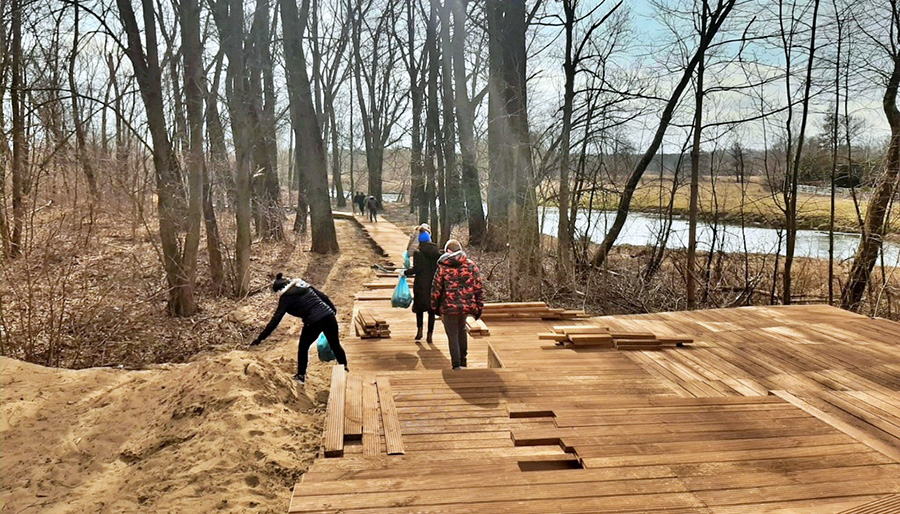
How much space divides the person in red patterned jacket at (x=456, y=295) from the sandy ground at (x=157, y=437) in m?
1.60

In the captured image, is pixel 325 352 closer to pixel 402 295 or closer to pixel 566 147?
pixel 402 295

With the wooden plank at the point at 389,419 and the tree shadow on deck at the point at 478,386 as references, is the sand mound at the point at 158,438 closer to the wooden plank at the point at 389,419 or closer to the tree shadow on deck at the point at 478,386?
the wooden plank at the point at 389,419

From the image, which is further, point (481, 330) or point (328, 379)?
point (481, 330)

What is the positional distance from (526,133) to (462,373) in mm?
8939

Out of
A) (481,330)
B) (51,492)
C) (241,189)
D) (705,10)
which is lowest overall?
(51,492)

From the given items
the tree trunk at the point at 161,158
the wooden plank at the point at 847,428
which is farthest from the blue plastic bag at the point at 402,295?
the wooden plank at the point at 847,428

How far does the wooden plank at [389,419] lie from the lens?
358 cm

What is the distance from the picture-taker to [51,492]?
15.0 feet

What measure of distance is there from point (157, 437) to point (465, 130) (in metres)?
15.0

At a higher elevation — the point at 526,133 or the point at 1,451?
the point at 526,133

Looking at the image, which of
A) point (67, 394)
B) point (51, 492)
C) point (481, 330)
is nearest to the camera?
point (51, 492)

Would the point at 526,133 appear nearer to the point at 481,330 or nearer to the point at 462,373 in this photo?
the point at 481,330

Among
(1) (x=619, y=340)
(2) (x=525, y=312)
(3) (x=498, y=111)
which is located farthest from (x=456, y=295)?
(3) (x=498, y=111)

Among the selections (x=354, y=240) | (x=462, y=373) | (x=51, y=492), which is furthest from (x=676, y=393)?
(x=354, y=240)
